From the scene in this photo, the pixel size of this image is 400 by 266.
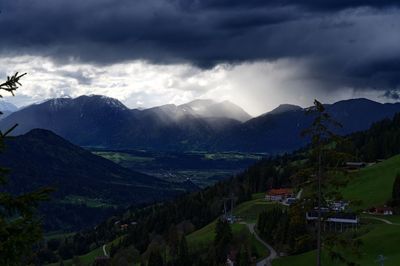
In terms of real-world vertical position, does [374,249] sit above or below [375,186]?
below

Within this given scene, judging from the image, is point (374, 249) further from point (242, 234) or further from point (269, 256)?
point (242, 234)

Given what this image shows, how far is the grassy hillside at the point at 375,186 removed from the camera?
162125 mm

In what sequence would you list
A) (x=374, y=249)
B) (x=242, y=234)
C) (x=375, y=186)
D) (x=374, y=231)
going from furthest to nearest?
1. (x=375, y=186)
2. (x=242, y=234)
3. (x=374, y=231)
4. (x=374, y=249)

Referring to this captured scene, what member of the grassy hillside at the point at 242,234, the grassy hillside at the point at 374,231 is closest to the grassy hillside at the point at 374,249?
the grassy hillside at the point at 374,231

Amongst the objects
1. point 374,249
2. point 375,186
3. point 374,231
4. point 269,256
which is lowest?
point 269,256

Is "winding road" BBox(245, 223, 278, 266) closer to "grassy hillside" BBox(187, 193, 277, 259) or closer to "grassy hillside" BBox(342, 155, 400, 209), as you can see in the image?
"grassy hillside" BBox(187, 193, 277, 259)

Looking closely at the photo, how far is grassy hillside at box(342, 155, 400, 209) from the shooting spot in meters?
162

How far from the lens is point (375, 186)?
179000 millimetres

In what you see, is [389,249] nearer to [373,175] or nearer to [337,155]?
[337,155]

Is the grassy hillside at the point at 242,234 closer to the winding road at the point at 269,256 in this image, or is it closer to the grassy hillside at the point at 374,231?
the winding road at the point at 269,256

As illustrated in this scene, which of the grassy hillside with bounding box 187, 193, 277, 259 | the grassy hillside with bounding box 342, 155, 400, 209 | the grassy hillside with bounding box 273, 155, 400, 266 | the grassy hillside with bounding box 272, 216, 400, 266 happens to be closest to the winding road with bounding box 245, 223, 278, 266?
the grassy hillside with bounding box 187, 193, 277, 259

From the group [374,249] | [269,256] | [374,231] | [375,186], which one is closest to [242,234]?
[269,256]

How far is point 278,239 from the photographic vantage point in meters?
130

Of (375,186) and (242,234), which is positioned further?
(375,186)
